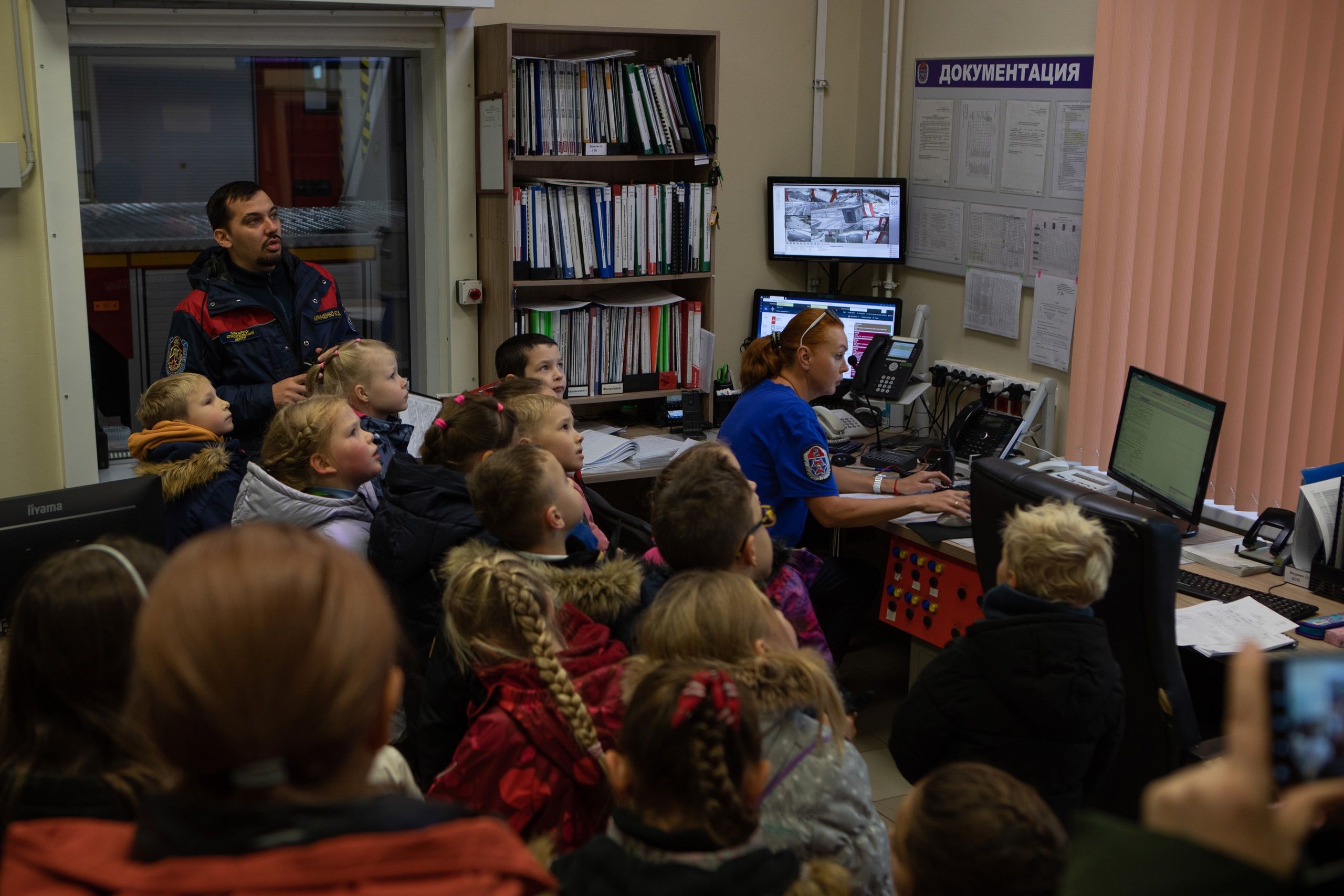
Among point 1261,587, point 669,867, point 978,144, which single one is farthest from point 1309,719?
point 978,144

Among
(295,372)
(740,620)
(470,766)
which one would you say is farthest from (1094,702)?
(295,372)

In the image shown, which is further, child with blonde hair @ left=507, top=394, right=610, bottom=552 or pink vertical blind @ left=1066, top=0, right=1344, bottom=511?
pink vertical blind @ left=1066, top=0, right=1344, bottom=511

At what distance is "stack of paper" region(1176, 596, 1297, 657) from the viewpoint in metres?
2.51

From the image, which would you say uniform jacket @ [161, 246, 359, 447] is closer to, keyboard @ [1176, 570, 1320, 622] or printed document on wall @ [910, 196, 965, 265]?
printed document on wall @ [910, 196, 965, 265]

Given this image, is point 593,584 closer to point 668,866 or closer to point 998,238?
point 668,866

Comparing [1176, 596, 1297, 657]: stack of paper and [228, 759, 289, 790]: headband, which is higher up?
[228, 759, 289, 790]: headband

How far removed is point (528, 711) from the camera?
1.72m

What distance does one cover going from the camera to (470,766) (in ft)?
→ 5.72

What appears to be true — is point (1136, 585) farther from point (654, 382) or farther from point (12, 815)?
point (654, 382)

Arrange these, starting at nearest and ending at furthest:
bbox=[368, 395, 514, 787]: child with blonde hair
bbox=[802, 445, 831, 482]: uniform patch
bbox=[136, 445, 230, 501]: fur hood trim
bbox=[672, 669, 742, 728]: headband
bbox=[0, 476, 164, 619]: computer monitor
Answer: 1. bbox=[672, 669, 742, 728]: headband
2. bbox=[0, 476, 164, 619]: computer monitor
3. bbox=[368, 395, 514, 787]: child with blonde hair
4. bbox=[136, 445, 230, 501]: fur hood trim
5. bbox=[802, 445, 831, 482]: uniform patch

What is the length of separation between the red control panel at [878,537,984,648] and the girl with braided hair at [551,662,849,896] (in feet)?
6.44

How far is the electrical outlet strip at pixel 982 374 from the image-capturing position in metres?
4.00

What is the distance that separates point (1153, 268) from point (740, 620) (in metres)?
2.46

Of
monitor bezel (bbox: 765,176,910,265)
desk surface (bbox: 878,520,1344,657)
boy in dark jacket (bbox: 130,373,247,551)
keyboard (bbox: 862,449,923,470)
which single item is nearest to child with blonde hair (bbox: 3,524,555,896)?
boy in dark jacket (bbox: 130,373,247,551)
